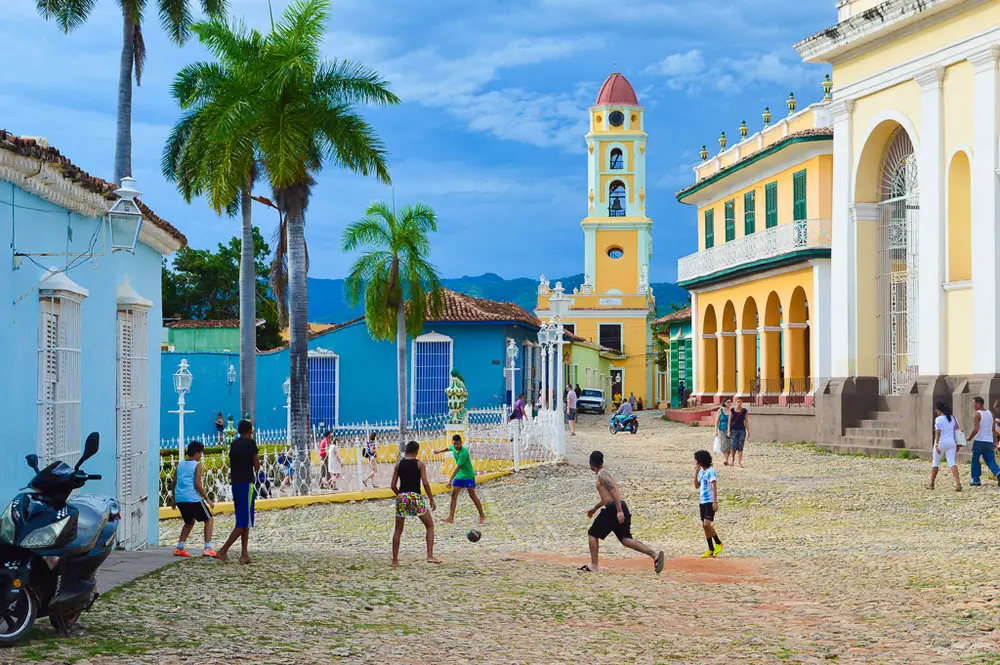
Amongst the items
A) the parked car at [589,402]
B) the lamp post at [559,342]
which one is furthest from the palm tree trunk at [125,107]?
the parked car at [589,402]

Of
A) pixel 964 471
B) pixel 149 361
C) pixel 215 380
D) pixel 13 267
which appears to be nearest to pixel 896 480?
pixel 964 471

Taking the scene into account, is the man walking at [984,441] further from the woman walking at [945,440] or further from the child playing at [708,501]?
the child playing at [708,501]

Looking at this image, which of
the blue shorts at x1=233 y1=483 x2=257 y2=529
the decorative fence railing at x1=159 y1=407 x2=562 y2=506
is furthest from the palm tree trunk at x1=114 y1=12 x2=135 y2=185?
the blue shorts at x1=233 y1=483 x2=257 y2=529

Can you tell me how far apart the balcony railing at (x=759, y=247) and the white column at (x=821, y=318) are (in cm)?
67

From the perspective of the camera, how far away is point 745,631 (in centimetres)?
879

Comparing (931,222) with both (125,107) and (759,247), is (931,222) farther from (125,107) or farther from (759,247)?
(125,107)

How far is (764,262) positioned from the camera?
33.9 meters

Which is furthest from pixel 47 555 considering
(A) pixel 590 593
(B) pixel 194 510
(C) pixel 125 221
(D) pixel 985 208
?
(D) pixel 985 208

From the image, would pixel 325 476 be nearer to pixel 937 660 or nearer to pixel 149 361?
pixel 149 361

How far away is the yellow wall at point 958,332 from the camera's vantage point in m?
23.2

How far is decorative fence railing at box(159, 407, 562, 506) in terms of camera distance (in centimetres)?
2062

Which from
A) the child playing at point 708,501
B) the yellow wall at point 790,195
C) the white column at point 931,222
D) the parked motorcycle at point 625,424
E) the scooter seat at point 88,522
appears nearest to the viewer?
the scooter seat at point 88,522

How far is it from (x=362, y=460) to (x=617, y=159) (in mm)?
45630

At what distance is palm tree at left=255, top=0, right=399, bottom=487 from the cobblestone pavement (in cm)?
778
